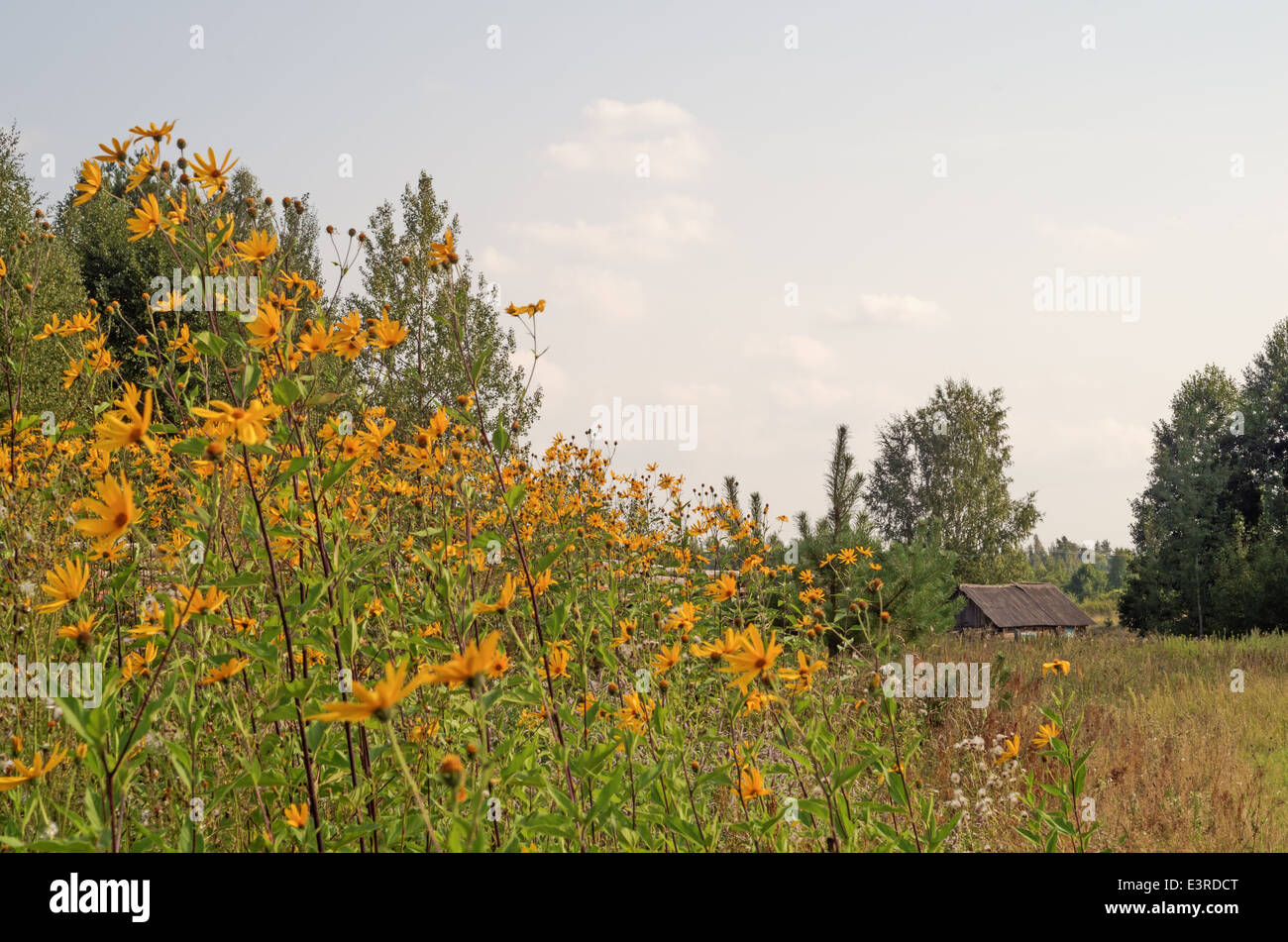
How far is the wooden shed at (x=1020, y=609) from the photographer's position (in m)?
24.1

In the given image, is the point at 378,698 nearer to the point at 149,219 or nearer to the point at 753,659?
the point at 753,659

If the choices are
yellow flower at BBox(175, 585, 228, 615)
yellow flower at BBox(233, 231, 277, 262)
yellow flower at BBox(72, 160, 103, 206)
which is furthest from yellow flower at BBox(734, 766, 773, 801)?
yellow flower at BBox(72, 160, 103, 206)

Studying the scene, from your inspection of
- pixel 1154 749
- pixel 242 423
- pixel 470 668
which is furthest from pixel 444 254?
pixel 1154 749

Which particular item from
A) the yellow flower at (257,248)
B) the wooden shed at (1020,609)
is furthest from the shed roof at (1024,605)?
the yellow flower at (257,248)

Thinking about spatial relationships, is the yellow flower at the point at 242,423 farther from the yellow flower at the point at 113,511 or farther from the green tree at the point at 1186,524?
the green tree at the point at 1186,524

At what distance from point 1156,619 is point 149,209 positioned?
2618 centimetres

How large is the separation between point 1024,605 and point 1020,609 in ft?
1.51

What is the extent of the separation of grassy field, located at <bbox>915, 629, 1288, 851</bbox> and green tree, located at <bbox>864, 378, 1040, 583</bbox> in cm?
2152

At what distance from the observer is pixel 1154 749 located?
5.79 meters

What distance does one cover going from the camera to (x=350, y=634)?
1.69 metres

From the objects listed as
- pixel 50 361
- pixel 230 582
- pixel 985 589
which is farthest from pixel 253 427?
pixel 985 589

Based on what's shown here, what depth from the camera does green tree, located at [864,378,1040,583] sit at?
31219 mm
